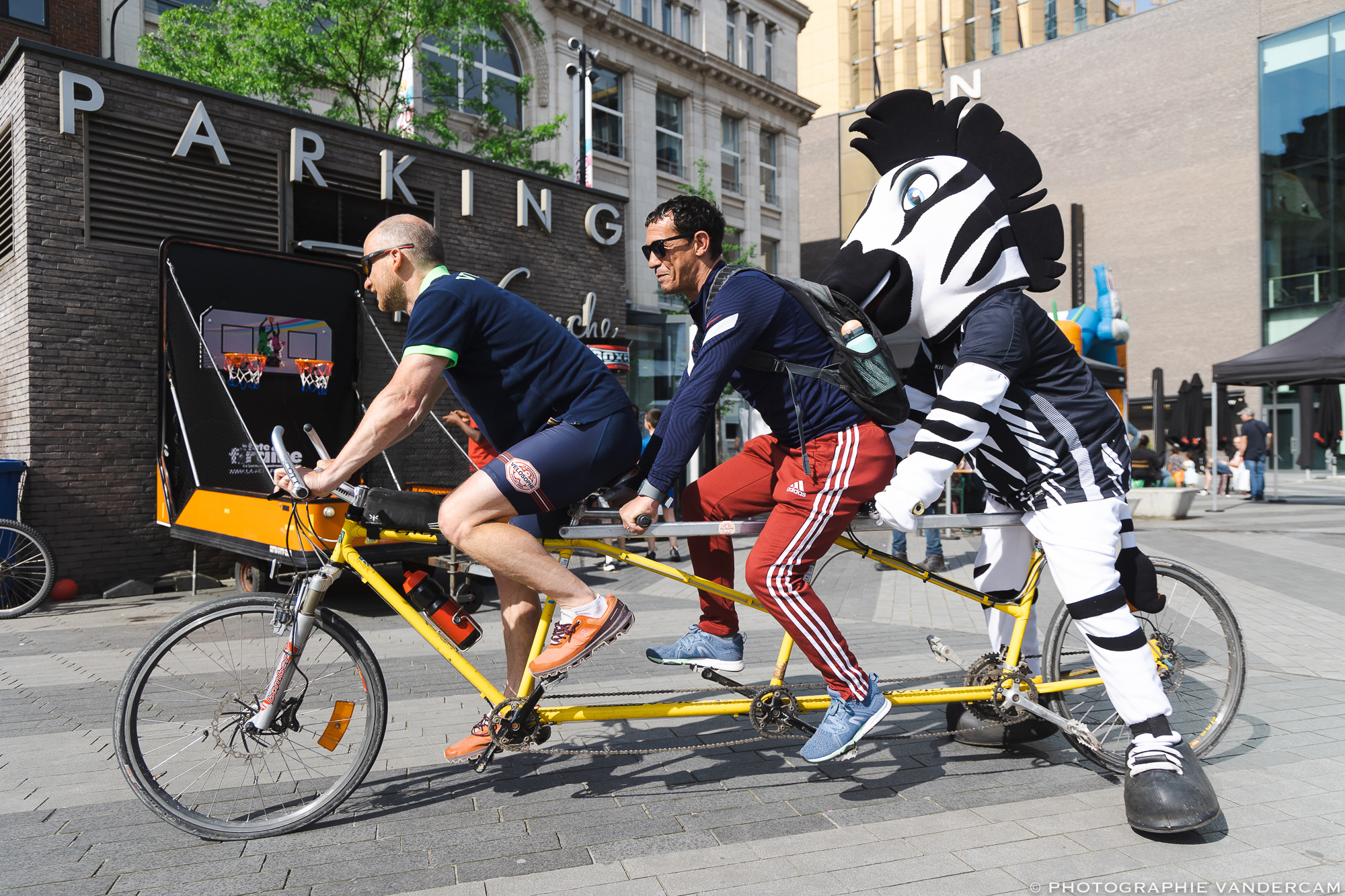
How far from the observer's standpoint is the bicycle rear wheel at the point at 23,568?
7895 millimetres

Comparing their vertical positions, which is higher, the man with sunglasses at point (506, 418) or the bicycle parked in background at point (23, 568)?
the man with sunglasses at point (506, 418)

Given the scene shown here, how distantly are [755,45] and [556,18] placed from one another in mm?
9864

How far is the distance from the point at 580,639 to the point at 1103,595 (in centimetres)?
189

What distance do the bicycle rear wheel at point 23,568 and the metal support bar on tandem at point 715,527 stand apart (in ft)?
23.5

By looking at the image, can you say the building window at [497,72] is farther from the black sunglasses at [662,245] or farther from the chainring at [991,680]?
the chainring at [991,680]

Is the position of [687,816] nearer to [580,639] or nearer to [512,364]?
[580,639]

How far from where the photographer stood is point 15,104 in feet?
29.1

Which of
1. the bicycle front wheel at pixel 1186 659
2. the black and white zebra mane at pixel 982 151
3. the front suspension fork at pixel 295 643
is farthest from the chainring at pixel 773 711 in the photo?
the black and white zebra mane at pixel 982 151

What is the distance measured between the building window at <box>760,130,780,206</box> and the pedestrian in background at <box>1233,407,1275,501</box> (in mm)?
16606

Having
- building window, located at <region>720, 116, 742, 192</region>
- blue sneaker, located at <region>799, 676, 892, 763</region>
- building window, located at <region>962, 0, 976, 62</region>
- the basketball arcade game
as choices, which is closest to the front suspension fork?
blue sneaker, located at <region>799, 676, 892, 763</region>

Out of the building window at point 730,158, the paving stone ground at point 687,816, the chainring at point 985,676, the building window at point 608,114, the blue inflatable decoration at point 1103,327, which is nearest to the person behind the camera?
the paving stone ground at point 687,816

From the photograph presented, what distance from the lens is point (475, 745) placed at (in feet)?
10.5

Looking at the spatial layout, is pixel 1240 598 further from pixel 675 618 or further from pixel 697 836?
pixel 697 836

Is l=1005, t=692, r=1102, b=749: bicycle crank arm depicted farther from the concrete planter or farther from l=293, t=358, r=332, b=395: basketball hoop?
the concrete planter
